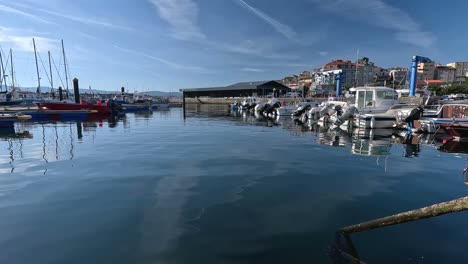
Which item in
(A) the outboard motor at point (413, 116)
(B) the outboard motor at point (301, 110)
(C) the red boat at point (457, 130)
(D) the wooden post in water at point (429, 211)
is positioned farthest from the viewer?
(B) the outboard motor at point (301, 110)

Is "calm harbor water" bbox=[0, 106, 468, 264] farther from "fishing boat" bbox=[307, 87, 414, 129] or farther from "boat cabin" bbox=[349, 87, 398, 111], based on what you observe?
"boat cabin" bbox=[349, 87, 398, 111]

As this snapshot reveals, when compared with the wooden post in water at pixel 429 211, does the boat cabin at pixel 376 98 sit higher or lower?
higher

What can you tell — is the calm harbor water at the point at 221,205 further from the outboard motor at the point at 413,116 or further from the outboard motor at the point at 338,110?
the outboard motor at the point at 338,110

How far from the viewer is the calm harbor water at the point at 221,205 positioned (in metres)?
4.17

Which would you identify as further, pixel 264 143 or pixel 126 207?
pixel 264 143

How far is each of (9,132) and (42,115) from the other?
13358 millimetres

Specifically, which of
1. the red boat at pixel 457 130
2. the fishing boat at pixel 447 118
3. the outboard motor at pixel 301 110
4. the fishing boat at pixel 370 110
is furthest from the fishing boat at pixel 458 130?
the outboard motor at pixel 301 110

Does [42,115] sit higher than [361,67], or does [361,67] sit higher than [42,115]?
[361,67]

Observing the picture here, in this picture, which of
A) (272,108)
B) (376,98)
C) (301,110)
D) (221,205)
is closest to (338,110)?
(376,98)

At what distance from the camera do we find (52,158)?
35.4 feet

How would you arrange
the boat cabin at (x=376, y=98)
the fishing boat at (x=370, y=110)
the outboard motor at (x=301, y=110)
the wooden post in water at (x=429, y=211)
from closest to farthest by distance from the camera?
the wooden post in water at (x=429, y=211) → the fishing boat at (x=370, y=110) → the boat cabin at (x=376, y=98) → the outboard motor at (x=301, y=110)

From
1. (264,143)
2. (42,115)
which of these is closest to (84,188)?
(264,143)

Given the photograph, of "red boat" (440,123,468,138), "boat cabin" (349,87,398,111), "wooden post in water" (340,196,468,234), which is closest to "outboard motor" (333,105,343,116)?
"boat cabin" (349,87,398,111)

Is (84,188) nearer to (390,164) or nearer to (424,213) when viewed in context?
(424,213)
